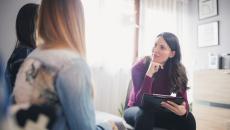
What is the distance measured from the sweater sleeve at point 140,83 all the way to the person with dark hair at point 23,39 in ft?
2.62

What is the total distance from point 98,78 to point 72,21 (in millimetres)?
1357

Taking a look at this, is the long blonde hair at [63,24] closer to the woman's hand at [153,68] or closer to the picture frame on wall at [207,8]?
the woman's hand at [153,68]

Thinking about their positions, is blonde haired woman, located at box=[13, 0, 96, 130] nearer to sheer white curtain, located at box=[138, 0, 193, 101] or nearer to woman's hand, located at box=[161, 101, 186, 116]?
woman's hand, located at box=[161, 101, 186, 116]

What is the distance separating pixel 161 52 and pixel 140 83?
10.5 inches

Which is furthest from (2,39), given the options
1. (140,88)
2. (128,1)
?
(128,1)

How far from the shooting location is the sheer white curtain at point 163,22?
8.10 feet

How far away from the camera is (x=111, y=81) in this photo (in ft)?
7.21

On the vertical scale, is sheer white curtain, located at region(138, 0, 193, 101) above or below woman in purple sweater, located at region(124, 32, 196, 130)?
above

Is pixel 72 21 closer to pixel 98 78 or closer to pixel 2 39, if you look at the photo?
pixel 2 39

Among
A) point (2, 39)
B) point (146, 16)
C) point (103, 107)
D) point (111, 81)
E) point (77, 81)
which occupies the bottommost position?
point (103, 107)

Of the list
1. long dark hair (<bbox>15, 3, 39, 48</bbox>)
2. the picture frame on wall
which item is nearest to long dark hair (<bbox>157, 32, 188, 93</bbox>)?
long dark hair (<bbox>15, 3, 39, 48</bbox>)

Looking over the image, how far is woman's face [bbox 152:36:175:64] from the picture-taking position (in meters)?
1.62

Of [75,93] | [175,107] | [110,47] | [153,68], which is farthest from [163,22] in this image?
[75,93]

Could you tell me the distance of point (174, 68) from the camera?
1647 millimetres
